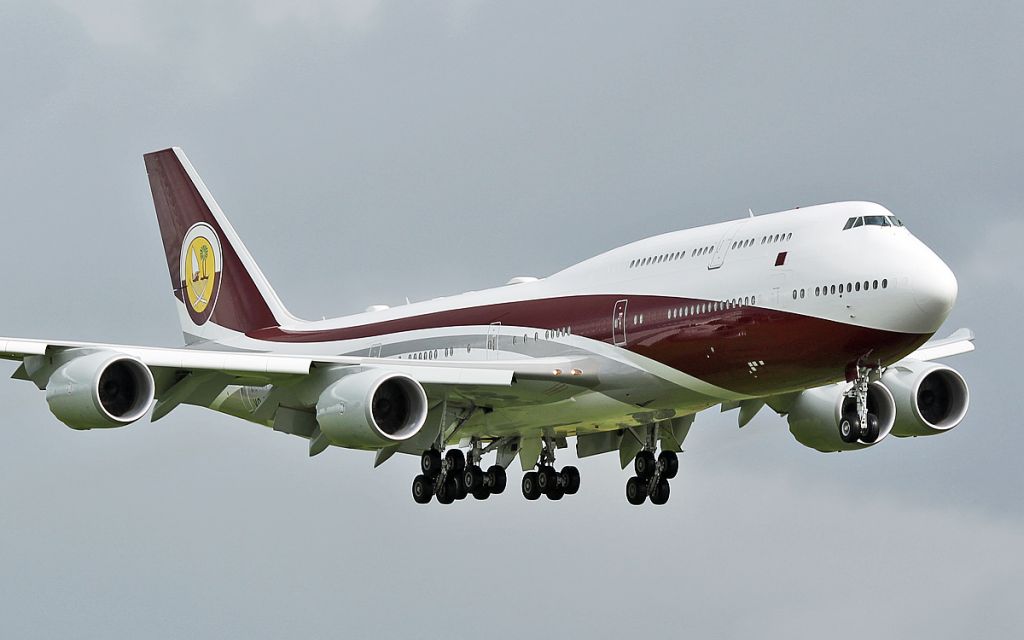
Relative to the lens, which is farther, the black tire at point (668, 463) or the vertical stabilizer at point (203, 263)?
the vertical stabilizer at point (203, 263)

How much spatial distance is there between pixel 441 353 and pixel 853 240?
43.6 feet

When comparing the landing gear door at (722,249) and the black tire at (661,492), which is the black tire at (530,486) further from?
the landing gear door at (722,249)

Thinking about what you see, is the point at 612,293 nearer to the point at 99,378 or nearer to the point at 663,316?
the point at 663,316

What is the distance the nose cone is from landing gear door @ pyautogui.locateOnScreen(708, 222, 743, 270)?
473 cm

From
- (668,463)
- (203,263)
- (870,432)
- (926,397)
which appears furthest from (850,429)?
(203,263)

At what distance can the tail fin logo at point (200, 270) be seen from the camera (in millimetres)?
59219

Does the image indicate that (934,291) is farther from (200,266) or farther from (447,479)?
(200,266)

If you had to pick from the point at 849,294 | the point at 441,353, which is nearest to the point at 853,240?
the point at 849,294

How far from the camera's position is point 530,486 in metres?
51.3

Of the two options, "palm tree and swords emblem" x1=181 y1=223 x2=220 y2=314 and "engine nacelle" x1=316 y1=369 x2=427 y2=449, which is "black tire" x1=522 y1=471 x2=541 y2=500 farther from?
"palm tree and swords emblem" x1=181 y1=223 x2=220 y2=314

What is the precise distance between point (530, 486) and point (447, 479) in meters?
4.57

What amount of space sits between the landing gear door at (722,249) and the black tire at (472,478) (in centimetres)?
1023

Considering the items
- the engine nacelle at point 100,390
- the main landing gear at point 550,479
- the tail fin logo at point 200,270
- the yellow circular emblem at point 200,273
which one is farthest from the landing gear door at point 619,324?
the yellow circular emblem at point 200,273

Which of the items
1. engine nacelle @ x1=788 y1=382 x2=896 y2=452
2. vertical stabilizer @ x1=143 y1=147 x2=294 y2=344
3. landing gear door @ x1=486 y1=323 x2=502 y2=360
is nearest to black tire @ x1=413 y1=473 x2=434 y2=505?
landing gear door @ x1=486 y1=323 x2=502 y2=360
